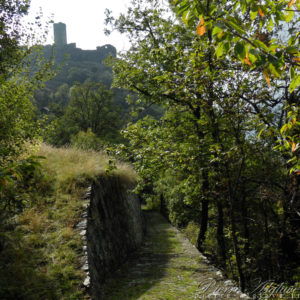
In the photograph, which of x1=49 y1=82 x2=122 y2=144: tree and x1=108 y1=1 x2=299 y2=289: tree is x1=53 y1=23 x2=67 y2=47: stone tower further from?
x1=108 y1=1 x2=299 y2=289: tree

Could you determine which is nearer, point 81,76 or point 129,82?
point 129,82

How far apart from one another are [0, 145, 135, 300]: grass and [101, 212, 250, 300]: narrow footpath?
1.17 meters

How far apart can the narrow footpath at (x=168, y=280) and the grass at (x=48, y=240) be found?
1.17m

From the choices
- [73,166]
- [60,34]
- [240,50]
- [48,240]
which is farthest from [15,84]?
[60,34]

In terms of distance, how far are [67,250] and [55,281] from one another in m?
0.78

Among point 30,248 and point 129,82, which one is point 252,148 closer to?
point 30,248

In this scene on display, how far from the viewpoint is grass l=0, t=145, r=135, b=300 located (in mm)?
4043

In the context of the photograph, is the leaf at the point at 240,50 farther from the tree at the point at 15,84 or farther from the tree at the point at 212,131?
the tree at the point at 15,84

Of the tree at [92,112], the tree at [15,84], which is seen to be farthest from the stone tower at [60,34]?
the tree at [15,84]

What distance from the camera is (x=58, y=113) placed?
36125 millimetres

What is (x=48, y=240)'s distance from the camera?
523cm

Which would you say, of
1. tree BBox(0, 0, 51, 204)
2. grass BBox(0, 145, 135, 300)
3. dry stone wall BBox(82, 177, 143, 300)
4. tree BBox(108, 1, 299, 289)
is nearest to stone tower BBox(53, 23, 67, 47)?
tree BBox(108, 1, 299, 289)

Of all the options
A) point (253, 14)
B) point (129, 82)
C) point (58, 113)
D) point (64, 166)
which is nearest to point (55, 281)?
point (64, 166)

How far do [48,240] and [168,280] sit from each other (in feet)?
A: 10.7
